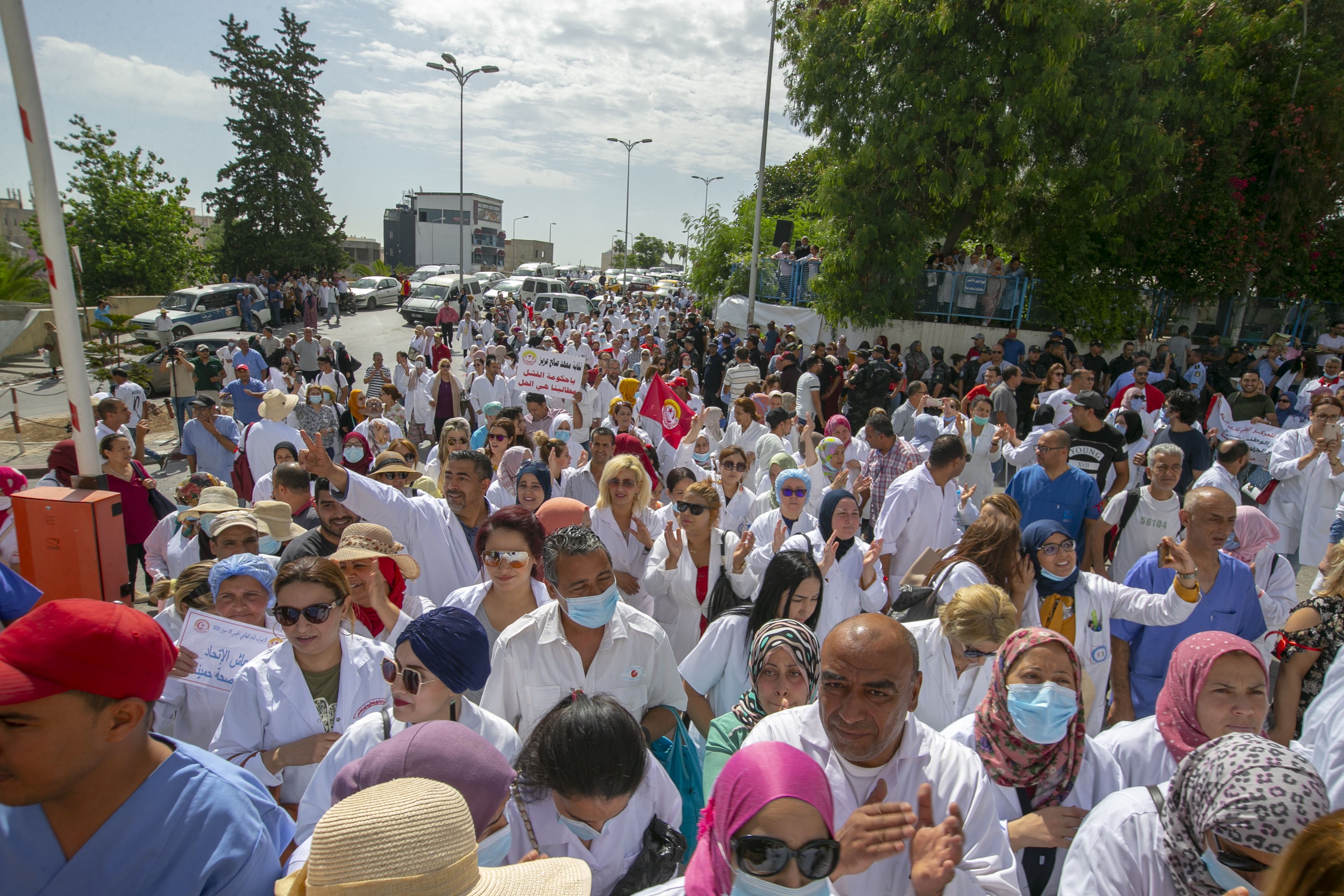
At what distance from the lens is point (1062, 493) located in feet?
18.0

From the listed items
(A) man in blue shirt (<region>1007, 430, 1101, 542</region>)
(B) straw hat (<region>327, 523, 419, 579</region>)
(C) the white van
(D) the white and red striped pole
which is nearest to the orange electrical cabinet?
(D) the white and red striped pole

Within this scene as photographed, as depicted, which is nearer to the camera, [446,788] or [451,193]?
[446,788]

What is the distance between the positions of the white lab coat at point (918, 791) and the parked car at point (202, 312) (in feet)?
80.0

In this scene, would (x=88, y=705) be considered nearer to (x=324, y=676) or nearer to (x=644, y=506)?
(x=324, y=676)

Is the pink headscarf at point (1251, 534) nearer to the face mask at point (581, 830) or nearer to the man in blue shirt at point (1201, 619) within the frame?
the man in blue shirt at point (1201, 619)

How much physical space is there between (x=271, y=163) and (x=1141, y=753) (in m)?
45.0

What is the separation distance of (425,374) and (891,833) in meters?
11.0

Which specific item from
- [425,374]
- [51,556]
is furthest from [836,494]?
[425,374]

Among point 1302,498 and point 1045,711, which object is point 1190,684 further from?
point 1302,498

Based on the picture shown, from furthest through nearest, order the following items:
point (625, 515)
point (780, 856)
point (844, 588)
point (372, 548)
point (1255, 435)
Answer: point (1255, 435), point (625, 515), point (844, 588), point (372, 548), point (780, 856)

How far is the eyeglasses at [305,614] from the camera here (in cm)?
278

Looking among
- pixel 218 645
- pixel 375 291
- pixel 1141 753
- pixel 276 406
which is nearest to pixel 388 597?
pixel 218 645

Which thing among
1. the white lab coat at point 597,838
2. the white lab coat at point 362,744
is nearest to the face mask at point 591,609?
the white lab coat at point 362,744

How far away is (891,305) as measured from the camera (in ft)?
60.6
